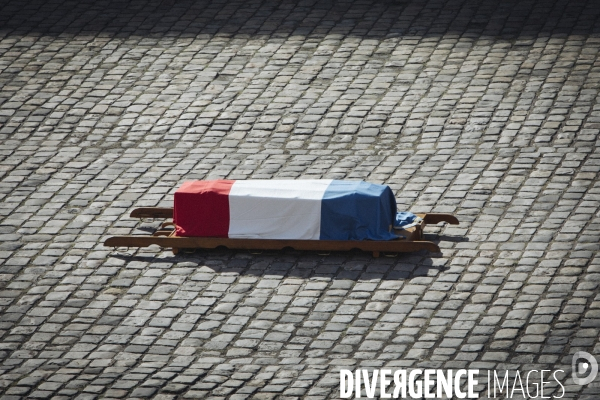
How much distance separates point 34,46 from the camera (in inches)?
623

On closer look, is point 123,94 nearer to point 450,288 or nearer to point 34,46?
point 34,46

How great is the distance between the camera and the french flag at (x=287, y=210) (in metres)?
9.70

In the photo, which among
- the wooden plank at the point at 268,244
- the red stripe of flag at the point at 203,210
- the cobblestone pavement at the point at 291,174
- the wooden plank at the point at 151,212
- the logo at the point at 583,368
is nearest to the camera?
the logo at the point at 583,368

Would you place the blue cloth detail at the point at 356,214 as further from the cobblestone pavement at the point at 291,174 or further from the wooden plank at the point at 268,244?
the cobblestone pavement at the point at 291,174

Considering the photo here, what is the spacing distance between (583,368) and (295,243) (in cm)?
335

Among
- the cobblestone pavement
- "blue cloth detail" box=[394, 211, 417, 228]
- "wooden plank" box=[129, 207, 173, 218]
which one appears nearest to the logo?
the cobblestone pavement

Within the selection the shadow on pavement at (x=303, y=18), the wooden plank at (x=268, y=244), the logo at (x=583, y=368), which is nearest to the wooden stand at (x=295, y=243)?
the wooden plank at (x=268, y=244)

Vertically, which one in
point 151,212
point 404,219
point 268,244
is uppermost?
point 404,219

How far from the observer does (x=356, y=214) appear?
9.66m

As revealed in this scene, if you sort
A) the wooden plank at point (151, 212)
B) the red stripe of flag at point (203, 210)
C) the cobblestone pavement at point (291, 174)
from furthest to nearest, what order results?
the wooden plank at point (151, 212) → the red stripe of flag at point (203, 210) → the cobblestone pavement at point (291, 174)

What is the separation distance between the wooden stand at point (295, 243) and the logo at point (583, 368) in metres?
2.22

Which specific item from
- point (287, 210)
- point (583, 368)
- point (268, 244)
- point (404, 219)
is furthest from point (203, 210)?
point (583, 368)

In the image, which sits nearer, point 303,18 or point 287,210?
point 287,210

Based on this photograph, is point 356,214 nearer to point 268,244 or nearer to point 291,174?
point 268,244
